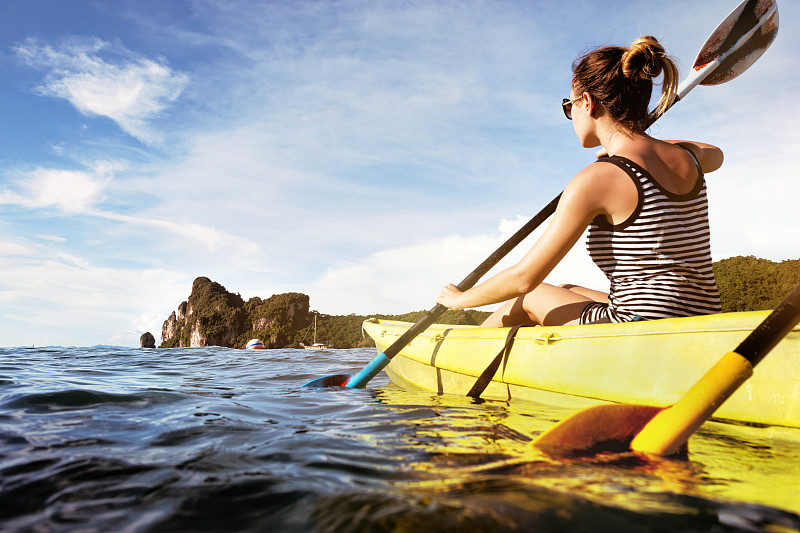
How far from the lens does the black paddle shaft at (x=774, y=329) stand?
1.67 metres

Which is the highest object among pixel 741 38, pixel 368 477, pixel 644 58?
pixel 741 38

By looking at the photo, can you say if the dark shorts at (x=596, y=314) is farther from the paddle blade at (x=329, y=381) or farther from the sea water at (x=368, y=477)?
the paddle blade at (x=329, y=381)

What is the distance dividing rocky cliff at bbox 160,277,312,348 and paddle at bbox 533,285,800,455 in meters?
86.5

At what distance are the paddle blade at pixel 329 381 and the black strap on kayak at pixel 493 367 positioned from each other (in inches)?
66.9

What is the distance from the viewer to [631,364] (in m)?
2.44

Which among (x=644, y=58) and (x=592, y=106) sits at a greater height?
(x=644, y=58)

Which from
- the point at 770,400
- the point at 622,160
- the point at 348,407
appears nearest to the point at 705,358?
the point at 770,400

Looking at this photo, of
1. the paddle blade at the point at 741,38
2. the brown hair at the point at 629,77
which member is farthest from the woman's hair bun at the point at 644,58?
the paddle blade at the point at 741,38

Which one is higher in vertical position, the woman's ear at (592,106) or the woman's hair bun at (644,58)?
the woman's hair bun at (644,58)

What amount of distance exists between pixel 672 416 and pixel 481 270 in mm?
2446

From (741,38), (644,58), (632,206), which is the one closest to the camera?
(632,206)

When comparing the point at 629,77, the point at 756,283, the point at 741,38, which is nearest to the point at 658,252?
the point at 629,77

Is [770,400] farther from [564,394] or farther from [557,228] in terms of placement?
[557,228]

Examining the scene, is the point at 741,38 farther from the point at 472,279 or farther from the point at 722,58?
the point at 472,279
